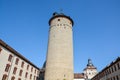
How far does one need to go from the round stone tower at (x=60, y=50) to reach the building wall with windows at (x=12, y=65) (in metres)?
7.22

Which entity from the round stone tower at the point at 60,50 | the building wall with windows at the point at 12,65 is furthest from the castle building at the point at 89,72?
the round stone tower at the point at 60,50

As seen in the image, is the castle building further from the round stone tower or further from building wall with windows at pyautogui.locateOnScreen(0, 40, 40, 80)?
the round stone tower

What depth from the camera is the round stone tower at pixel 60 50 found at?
30.0 m

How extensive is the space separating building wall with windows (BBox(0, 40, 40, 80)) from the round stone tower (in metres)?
7.22

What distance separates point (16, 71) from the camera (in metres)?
30.1

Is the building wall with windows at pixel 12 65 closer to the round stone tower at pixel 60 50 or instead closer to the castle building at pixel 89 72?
the round stone tower at pixel 60 50

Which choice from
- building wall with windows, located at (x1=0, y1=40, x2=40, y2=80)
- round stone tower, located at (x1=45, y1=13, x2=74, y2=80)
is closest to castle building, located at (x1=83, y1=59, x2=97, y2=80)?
building wall with windows, located at (x1=0, y1=40, x2=40, y2=80)

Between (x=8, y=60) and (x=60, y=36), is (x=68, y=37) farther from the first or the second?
(x=8, y=60)

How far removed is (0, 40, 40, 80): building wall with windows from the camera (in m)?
25.7

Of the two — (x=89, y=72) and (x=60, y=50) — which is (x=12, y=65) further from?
(x=89, y=72)

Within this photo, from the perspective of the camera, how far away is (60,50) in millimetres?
32031

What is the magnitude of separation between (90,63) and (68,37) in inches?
2530

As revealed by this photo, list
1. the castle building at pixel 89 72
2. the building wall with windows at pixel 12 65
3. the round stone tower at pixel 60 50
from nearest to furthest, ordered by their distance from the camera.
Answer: the building wall with windows at pixel 12 65 < the round stone tower at pixel 60 50 < the castle building at pixel 89 72

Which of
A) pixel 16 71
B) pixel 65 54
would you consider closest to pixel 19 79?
pixel 16 71
